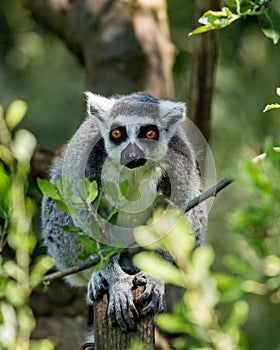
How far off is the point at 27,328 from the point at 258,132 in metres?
5.74

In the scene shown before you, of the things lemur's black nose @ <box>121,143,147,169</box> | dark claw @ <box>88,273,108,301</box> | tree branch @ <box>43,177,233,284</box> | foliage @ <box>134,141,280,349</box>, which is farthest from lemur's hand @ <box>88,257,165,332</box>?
foliage @ <box>134,141,280,349</box>

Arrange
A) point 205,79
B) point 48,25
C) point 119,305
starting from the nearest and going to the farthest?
point 119,305
point 205,79
point 48,25

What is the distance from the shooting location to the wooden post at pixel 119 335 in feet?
10.5

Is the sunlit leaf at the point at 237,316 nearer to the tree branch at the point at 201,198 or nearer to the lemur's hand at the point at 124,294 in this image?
the tree branch at the point at 201,198

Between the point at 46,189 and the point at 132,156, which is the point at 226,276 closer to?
the point at 46,189

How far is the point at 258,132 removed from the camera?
8.09m

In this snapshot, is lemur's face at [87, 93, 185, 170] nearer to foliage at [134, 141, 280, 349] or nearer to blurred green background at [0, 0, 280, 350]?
foliage at [134, 141, 280, 349]

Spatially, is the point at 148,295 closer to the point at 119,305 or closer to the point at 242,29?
the point at 119,305

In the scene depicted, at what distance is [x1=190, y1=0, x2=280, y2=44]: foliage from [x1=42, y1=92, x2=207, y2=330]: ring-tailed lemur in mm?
923

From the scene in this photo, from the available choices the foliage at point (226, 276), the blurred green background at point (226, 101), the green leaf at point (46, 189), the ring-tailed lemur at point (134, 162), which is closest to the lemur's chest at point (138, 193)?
the ring-tailed lemur at point (134, 162)

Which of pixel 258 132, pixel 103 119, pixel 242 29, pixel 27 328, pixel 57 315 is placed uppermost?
pixel 242 29

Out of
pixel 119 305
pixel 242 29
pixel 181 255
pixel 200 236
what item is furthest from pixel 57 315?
pixel 181 255

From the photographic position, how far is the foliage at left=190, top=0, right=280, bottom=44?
2.89m

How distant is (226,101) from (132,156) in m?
4.59
